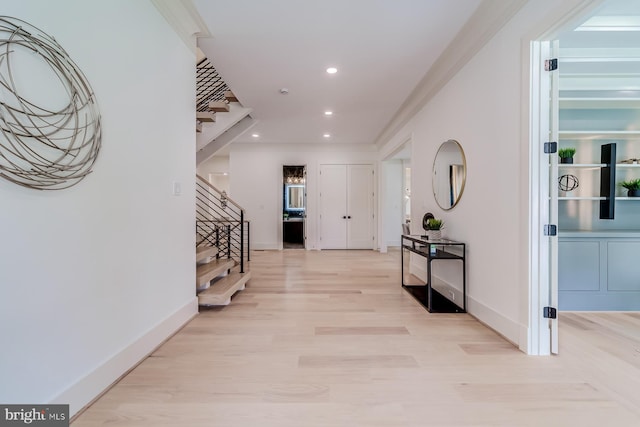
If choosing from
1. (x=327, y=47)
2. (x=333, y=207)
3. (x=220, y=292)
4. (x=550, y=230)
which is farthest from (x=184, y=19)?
(x=333, y=207)

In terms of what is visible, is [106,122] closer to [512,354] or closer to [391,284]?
[512,354]

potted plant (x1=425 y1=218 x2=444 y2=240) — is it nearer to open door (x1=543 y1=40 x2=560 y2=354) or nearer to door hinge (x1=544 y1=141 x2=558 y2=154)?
open door (x1=543 y1=40 x2=560 y2=354)

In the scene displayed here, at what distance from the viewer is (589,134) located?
3209mm

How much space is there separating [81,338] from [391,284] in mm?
3522

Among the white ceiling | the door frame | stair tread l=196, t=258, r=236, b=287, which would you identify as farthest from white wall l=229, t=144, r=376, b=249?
the door frame

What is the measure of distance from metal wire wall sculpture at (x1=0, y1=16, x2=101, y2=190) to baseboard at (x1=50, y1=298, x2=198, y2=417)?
42.2 inches

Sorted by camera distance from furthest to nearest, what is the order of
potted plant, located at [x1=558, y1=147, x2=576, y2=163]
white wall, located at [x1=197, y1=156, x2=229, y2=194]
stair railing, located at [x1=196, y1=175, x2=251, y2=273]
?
1. white wall, located at [x1=197, y1=156, x2=229, y2=194]
2. stair railing, located at [x1=196, y1=175, x2=251, y2=273]
3. potted plant, located at [x1=558, y1=147, x2=576, y2=163]

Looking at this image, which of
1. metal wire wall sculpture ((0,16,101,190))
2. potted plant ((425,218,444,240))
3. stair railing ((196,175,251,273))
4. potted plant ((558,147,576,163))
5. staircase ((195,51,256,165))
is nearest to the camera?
metal wire wall sculpture ((0,16,101,190))

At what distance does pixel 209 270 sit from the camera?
339 cm

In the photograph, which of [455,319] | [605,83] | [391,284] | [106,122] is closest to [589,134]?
[605,83]

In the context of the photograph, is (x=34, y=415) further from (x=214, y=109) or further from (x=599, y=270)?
(x=599, y=270)

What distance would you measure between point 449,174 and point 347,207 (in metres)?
4.33

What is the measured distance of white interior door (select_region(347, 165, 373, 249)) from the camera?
764 centimetres

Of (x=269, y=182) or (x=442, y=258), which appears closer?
(x=442, y=258)
